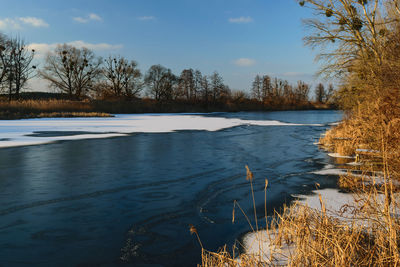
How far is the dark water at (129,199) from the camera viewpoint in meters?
3.89

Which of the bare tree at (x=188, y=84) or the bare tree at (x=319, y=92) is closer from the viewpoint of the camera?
the bare tree at (x=188, y=84)

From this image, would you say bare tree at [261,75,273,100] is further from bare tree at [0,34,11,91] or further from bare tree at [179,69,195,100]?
bare tree at [0,34,11,91]

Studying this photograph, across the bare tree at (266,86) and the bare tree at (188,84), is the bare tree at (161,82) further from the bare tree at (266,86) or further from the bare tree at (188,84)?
the bare tree at (266,86)

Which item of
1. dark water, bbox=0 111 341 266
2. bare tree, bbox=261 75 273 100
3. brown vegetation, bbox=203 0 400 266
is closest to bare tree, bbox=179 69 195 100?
bare tree, bbox=261 75 273 100

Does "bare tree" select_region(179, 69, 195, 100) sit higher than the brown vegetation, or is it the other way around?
"bare tree" select_region(179, 69, 195, 100)

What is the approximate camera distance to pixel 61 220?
4.84 metres

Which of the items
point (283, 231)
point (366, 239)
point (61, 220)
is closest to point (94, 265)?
point (61, 220)

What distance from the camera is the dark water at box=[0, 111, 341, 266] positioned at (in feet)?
12.8

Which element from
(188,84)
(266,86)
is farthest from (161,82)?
(266,86)

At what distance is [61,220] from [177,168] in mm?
4251

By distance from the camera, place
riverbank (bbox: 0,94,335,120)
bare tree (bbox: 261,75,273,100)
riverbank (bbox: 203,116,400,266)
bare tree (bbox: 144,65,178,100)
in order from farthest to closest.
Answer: bare tree (bbox: 261,75,273,100) < bare tree (bbox: 144,65,178,100) < riverbank (bbox: 0,94,335,120) < riverbank (bbox: 203,116,400,266)

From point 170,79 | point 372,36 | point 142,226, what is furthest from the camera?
point 170,79

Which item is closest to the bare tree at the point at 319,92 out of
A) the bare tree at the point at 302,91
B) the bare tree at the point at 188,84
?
the bare tree at the point at 302,91

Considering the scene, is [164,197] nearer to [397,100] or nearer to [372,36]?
[397,100]
